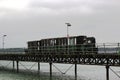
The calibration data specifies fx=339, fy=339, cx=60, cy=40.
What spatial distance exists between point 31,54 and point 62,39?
23.8ft

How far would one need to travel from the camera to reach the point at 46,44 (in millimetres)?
63250

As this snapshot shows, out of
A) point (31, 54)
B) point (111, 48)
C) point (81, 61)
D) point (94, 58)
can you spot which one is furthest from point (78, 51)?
point (31, 54)

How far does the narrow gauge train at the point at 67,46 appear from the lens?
49.2 m

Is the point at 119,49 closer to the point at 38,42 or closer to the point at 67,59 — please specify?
the point at 67,59

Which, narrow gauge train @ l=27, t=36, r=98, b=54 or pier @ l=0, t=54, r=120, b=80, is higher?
narrow gauge train @ l=27, t=36, r=98, b=54

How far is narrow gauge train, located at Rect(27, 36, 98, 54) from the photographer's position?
4919cm

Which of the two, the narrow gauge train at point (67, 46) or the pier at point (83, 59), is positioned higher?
the narrow gauge train at point (67, 46)

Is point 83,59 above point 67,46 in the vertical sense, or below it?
below

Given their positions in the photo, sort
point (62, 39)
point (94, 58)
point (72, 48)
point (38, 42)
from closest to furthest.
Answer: point (94, 58) < point (72, 48) < point (62, 39) < point (38, 42)

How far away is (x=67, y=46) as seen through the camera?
54.3 m

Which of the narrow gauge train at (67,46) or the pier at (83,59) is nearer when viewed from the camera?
the pier at (83,59)

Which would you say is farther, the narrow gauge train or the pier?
the narrow gauge train

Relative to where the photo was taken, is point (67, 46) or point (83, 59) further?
point (67, 46)

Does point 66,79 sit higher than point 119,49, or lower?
lower
